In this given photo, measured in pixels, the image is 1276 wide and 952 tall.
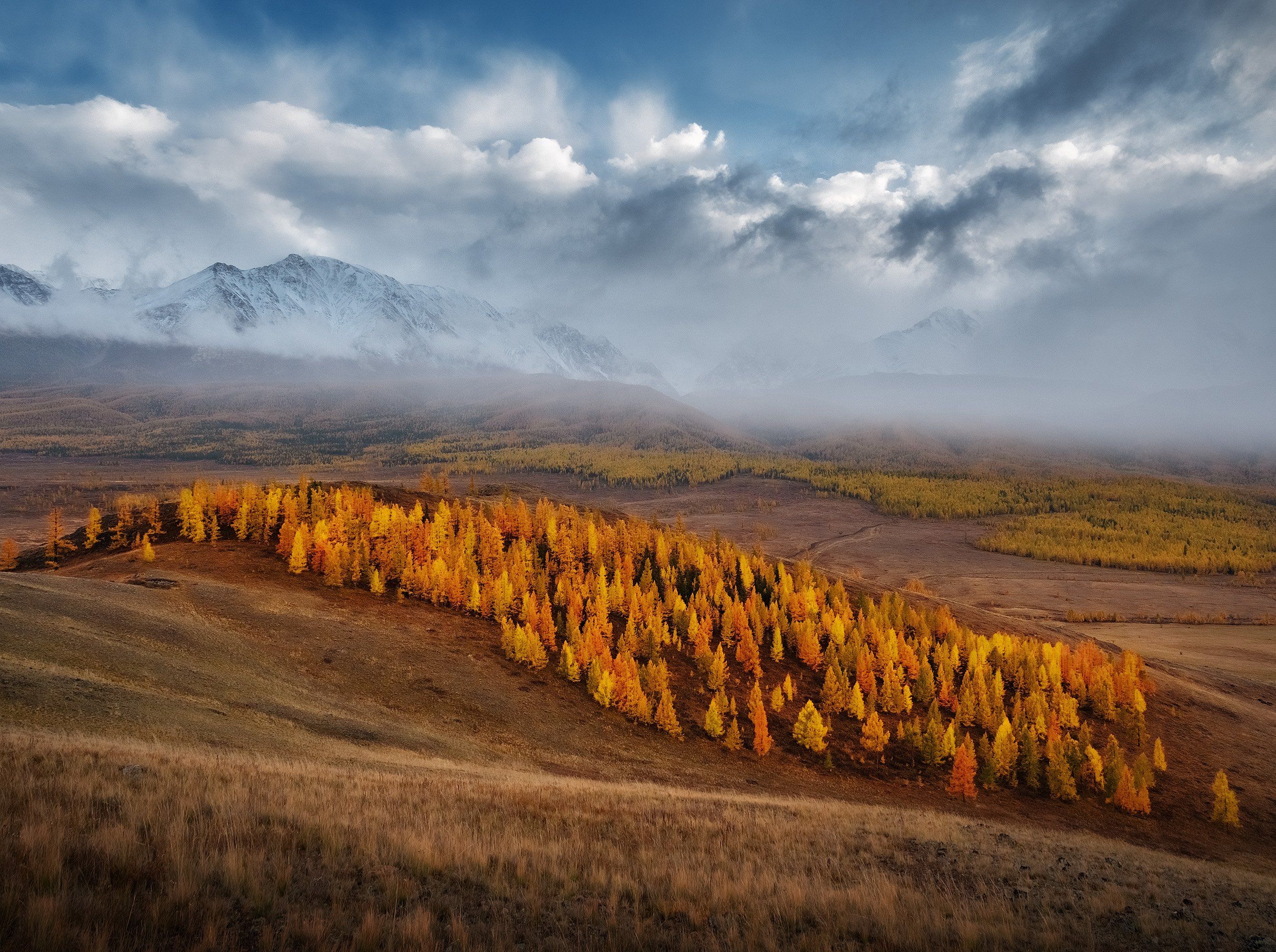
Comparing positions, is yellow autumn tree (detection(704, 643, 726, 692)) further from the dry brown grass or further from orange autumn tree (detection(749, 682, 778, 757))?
the dry brown grass

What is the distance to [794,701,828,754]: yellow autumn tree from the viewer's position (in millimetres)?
56688

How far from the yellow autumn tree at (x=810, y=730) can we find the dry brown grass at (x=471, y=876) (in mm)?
36835

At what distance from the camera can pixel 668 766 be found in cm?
4603

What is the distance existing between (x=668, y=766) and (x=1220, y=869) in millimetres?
31045

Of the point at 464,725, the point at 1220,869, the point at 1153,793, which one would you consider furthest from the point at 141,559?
the point at 1153,793

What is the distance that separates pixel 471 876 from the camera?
1067cm

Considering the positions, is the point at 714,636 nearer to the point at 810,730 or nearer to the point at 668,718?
the point at 810,730

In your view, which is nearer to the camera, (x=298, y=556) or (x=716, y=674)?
(x=716, y=674)

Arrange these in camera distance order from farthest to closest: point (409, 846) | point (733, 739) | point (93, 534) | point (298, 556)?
1. point (93, 534)
2. point (298, 556)
3. point (733, 739)
4. point (409, 846)

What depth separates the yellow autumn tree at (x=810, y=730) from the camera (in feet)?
186

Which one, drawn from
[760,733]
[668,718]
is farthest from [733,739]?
[668,718]

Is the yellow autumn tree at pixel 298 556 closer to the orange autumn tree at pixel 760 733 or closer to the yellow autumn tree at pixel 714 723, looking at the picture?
the yellow autumn tree at pixel 714 723

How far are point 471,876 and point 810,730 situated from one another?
53.2 meters

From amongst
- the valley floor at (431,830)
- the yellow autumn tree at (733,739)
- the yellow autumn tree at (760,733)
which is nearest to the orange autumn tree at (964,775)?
the valley floor at (431,830)
